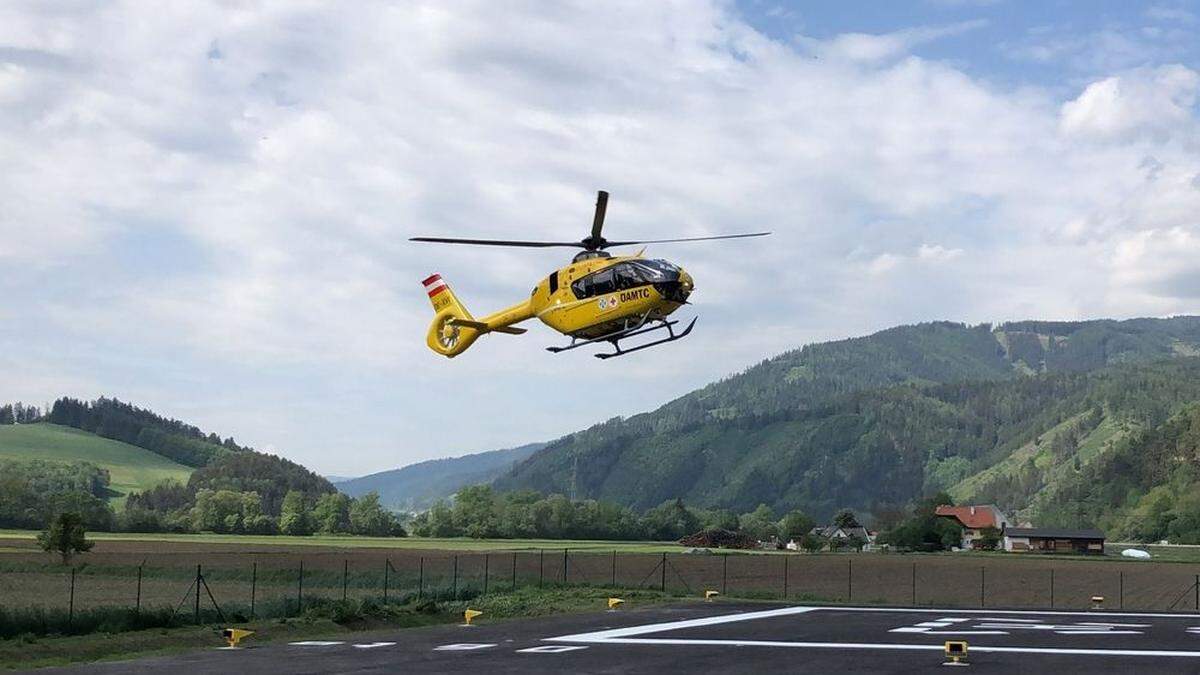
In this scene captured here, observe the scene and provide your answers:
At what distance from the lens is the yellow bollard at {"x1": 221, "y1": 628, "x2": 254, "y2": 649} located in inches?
1324

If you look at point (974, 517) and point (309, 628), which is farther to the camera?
point (974, 517)

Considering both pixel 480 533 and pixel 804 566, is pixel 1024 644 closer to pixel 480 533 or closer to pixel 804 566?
pixel 804 566

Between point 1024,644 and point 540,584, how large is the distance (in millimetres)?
27762

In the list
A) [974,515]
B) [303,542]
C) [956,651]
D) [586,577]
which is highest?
[956,651]

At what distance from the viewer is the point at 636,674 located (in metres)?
25.7

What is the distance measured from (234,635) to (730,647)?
44.9 feet

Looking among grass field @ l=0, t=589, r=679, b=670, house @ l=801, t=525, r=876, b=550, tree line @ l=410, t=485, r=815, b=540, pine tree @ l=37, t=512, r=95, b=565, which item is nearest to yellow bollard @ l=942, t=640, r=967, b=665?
grass field @ l=0, t=589, r=679, b=670

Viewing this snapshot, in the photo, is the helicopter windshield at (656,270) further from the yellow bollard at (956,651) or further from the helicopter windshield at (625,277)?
the yellow bollard at (956,651)

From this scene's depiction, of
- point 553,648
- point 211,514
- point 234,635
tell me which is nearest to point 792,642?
point 553,648

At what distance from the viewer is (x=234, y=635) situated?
33.8 metres

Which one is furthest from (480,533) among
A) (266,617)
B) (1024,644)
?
(1024,644)

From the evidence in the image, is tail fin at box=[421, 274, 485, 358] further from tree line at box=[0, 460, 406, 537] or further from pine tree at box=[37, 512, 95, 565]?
tree line at box=[0, 460, 406, 537]

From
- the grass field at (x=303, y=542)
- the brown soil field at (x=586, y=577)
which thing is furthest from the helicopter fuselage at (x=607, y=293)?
the grass field at (x=303, y=542)

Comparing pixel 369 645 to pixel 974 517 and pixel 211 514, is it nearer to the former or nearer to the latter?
pixel 211 514
